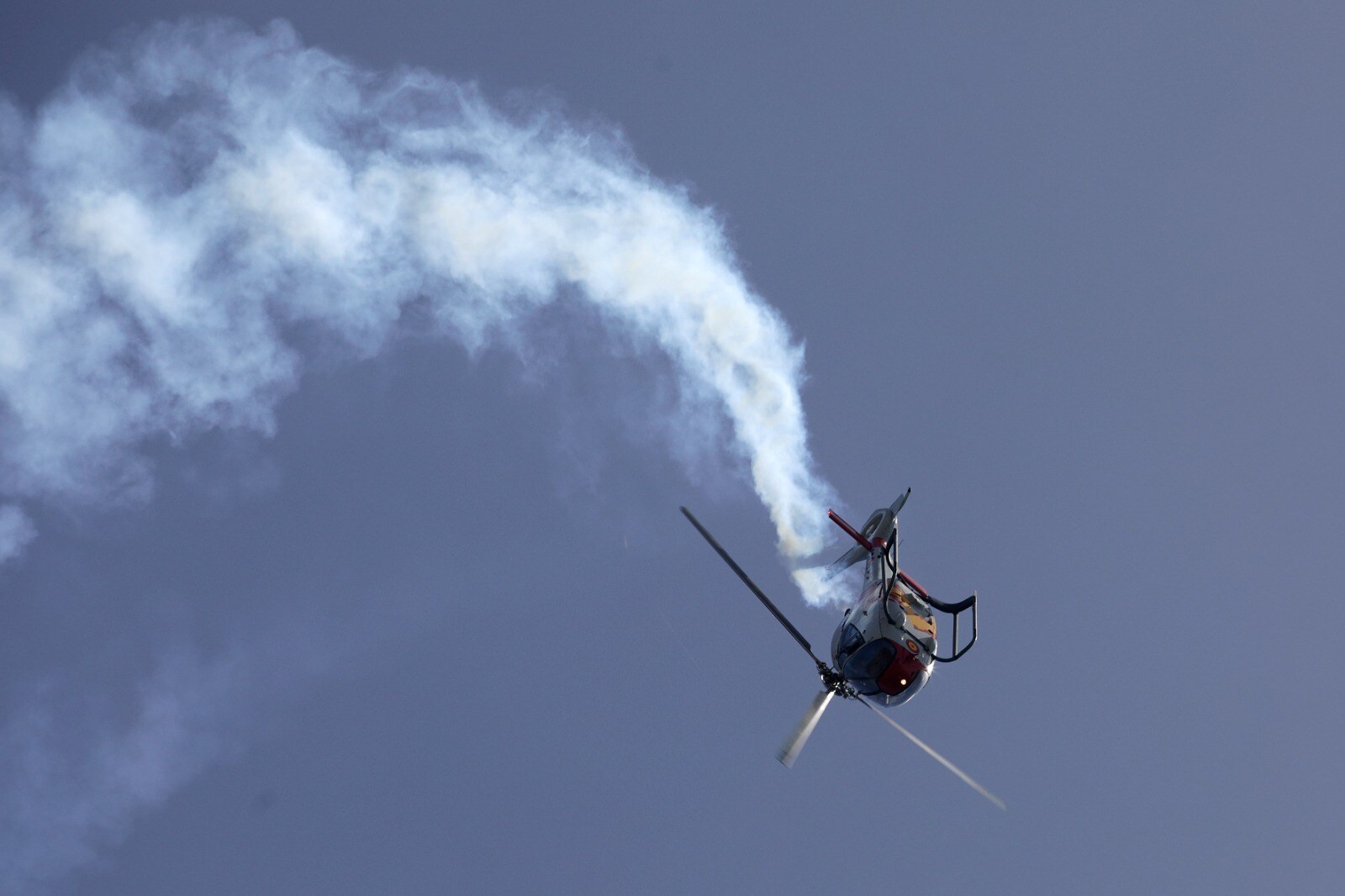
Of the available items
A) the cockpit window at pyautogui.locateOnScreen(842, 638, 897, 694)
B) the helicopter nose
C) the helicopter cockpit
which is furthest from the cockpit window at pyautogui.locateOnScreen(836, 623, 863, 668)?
the helicopter nose

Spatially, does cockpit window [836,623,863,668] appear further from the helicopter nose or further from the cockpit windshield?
the helicopter nose

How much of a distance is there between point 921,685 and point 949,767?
11.6 feet

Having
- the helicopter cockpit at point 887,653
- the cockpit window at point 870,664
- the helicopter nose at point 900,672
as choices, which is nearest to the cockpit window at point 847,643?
the helicopter cockpit at point 887,653

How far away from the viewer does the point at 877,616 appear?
36.7 meters

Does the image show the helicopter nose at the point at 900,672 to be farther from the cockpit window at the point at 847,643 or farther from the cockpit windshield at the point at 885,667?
the cockpit window at the point at 847,643

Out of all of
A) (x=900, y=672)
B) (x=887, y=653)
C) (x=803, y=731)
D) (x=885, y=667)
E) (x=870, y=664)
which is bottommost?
(x=803, y=731)

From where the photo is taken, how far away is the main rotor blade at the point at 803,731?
3434cm

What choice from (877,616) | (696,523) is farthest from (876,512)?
(696,523)

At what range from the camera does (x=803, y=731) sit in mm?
35031

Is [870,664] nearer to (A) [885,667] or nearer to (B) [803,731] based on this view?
(A) [885,667]

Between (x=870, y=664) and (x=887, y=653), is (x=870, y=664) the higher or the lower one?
the lower one

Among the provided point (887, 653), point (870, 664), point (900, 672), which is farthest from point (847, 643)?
point (900, 672)

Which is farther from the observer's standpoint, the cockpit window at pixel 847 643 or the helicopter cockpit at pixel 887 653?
the cockpit window at pixel 847 643

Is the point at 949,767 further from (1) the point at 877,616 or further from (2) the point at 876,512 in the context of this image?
(2) the point at 876,512
